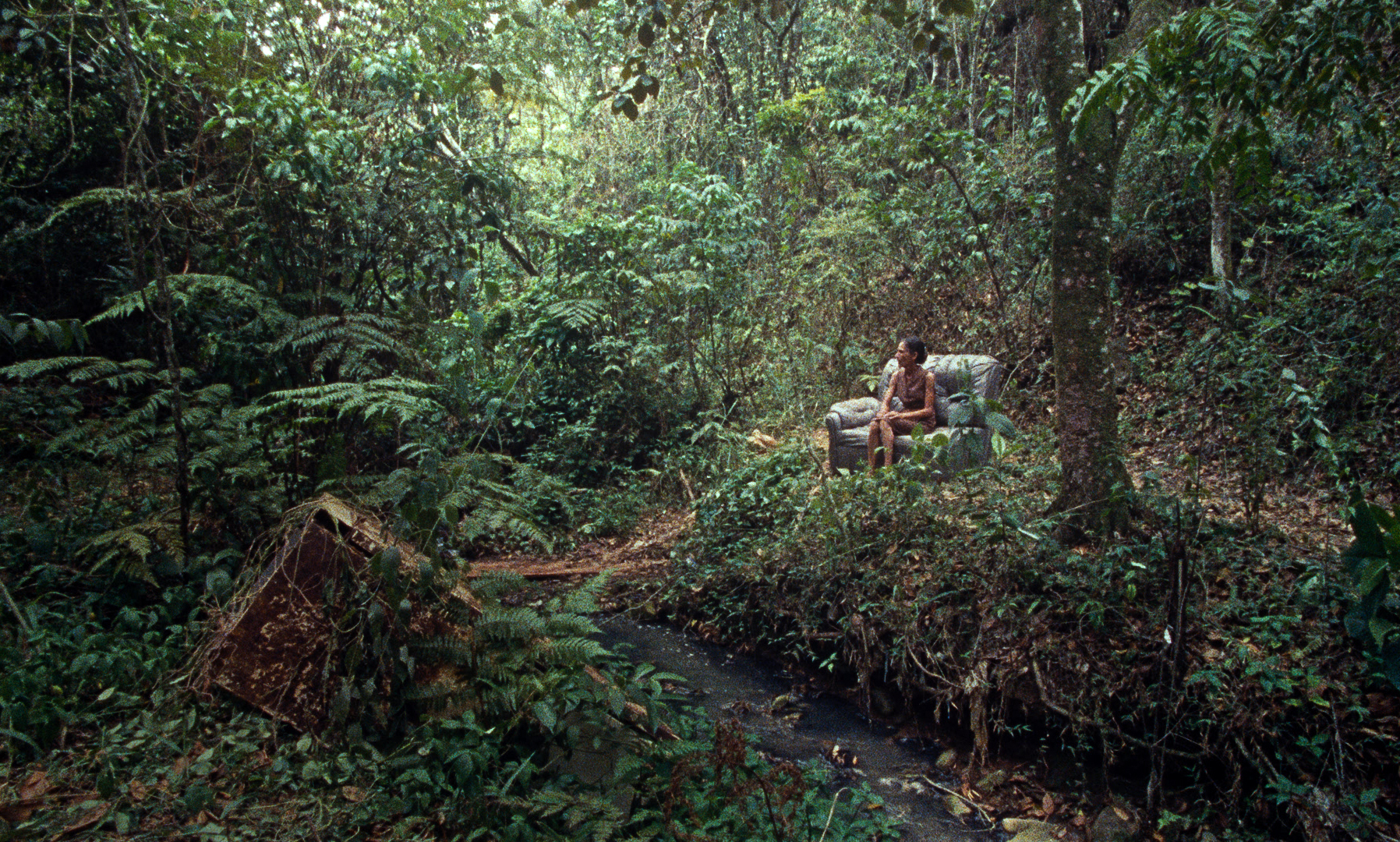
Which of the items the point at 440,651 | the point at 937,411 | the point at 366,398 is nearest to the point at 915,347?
the point at 937,411

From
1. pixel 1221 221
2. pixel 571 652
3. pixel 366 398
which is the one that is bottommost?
pixel 571 652

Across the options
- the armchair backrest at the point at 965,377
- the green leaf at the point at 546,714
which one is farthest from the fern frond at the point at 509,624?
the armchair backrest at the point at 965,377

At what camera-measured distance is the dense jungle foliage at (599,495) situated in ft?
9.25

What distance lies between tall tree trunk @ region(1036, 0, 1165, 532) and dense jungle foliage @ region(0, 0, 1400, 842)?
23 mm

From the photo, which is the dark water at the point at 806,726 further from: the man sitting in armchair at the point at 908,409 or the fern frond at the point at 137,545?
the man sitting in armchair at the point at 908,409

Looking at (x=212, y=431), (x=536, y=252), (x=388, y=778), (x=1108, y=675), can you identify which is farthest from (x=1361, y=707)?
(x=536, y=252)

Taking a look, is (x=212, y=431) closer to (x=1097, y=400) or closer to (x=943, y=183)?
(x=1097, y=400)

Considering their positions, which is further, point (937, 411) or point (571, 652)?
point (937, 411)

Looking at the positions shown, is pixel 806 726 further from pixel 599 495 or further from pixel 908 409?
pixel 599 495

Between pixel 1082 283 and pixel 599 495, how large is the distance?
581 cm

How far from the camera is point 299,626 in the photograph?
3.03m

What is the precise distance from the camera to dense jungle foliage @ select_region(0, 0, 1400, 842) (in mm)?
2818

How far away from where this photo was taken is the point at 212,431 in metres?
3.84

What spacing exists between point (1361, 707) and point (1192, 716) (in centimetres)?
60
